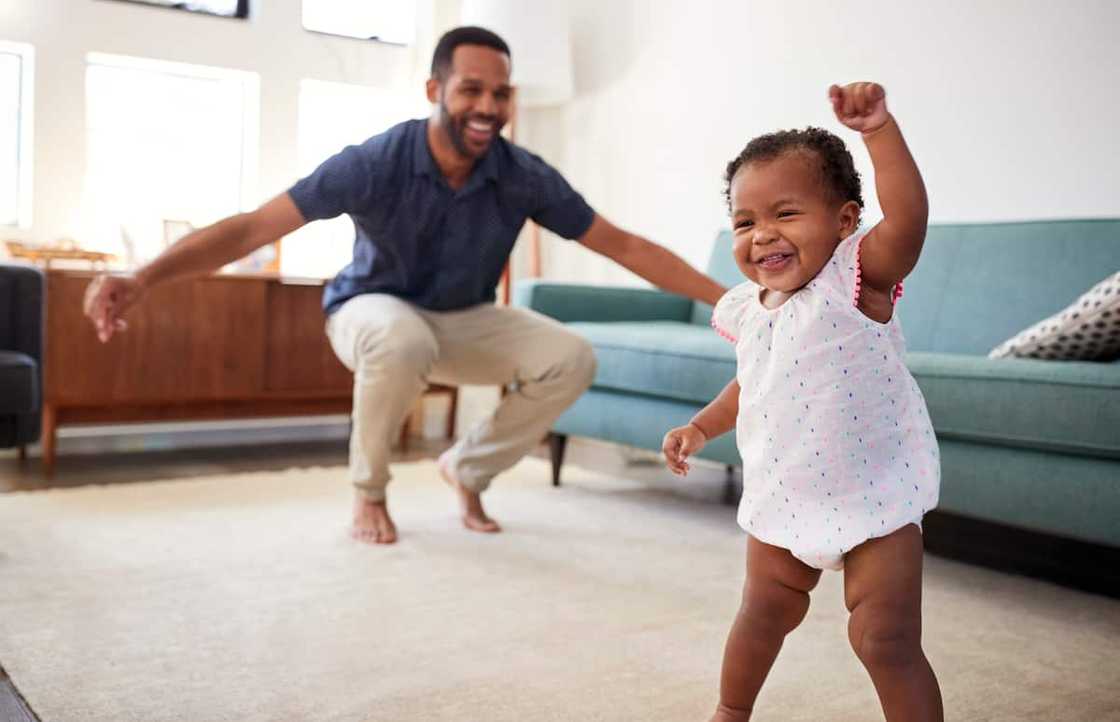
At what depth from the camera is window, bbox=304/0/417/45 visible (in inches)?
172

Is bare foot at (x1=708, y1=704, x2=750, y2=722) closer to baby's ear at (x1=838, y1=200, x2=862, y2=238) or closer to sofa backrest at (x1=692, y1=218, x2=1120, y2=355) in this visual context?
baby's ear at (x1=838, y1=200, x2=862, y2=238)

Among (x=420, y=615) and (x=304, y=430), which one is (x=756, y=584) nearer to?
(x=420, y=615)

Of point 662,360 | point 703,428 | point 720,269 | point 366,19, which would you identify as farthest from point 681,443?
point 366,19

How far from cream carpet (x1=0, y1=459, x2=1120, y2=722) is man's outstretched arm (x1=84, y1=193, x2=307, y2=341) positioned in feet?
1.66

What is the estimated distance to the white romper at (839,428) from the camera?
1.14 metres

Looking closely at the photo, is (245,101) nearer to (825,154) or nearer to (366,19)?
(366,19)

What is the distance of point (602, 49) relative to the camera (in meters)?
4.48

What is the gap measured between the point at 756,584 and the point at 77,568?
1.45m

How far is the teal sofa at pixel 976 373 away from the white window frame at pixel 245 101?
4.71 ft

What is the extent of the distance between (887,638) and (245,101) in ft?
12.3

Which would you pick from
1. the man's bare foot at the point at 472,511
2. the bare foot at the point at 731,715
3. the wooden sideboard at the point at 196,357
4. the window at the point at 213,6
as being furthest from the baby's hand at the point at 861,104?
the window at the point at 213,6

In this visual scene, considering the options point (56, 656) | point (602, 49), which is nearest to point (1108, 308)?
point (56, 656)

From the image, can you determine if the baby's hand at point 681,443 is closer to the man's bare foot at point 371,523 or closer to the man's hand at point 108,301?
the man's hand at point 108,301

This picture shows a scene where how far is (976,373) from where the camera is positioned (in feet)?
6.95
